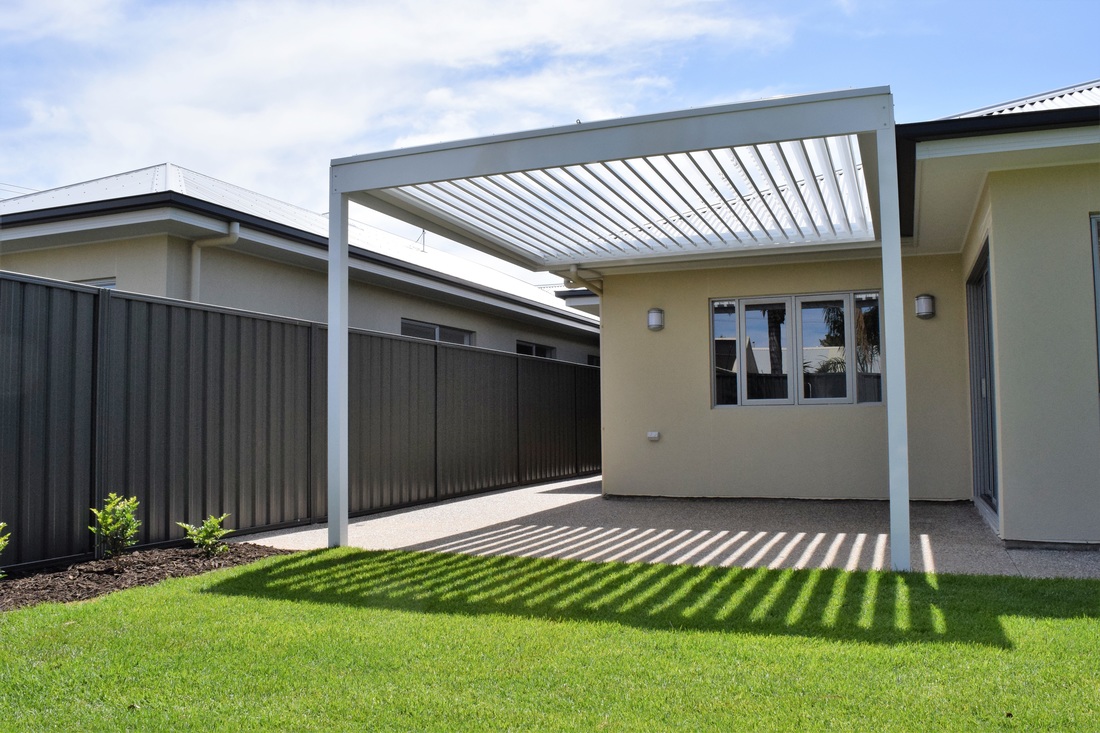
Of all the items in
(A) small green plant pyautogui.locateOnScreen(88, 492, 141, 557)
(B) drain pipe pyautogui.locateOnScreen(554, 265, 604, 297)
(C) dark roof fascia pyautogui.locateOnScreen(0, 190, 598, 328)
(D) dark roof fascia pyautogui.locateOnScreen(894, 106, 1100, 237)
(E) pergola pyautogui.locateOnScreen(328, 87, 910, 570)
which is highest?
(C) dark roof fascia pyautogui.locateOnScreen(0, 190, 598, 328)

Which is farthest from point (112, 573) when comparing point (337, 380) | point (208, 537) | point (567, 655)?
point (567, 655)

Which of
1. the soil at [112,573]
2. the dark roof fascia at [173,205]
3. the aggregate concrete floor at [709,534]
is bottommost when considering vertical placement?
the aggregate concrete floor at [709,534]

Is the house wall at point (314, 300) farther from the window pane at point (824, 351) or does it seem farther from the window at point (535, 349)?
the window pane at point (824, 351)

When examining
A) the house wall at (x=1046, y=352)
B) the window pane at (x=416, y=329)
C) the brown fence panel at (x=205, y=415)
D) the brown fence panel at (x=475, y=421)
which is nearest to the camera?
the house wall at (x=1046, y=352)

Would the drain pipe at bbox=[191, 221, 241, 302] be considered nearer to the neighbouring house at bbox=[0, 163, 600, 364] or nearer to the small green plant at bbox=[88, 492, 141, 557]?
the neighbouring house at bbox=[0, 163, 600, 364]

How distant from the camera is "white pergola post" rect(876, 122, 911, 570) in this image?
510 centimetres

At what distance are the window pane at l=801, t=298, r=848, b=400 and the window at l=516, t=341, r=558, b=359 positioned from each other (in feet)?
22.2

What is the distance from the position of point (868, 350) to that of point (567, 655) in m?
6.68

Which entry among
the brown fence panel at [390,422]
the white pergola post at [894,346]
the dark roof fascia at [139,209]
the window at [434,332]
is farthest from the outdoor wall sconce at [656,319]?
the white pergola post at [894,346]

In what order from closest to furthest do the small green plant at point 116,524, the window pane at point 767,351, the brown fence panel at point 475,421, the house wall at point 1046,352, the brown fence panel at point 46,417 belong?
1. the brown fence panel at point 46,417
2. the small green plant at point 116,524
3. the house wall at point 1046,352
4. the window pane at point 767,351
5. the brown fence panel at point 475,421

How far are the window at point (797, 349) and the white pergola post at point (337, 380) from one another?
472cm

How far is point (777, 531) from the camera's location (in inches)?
284

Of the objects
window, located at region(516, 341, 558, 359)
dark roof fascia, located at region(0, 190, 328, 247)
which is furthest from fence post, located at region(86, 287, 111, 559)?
window, located at region(516, 341, 558, 359)

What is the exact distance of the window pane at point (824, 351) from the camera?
9273 mm
